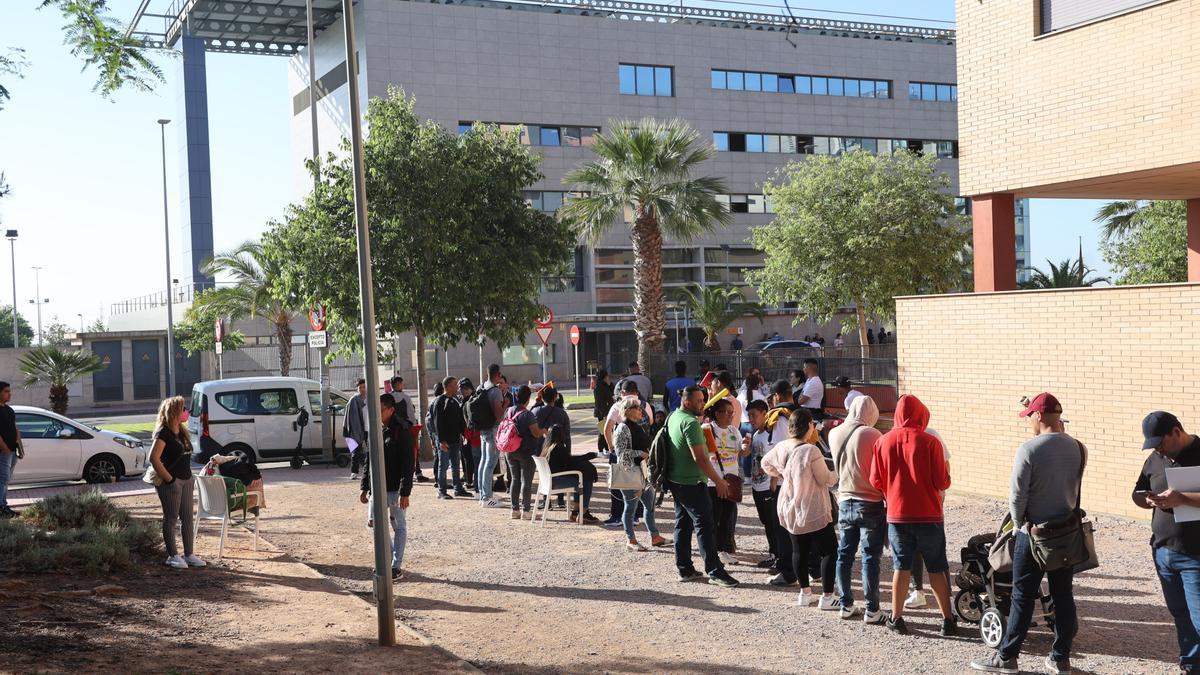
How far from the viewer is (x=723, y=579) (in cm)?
1025

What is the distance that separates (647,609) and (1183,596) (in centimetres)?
426

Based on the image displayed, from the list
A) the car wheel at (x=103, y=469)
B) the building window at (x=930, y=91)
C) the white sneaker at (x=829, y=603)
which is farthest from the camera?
the building window at (x=930, y=91)

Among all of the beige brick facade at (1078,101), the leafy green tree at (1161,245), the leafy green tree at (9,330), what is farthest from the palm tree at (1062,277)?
the leafy green tree at (9,330)

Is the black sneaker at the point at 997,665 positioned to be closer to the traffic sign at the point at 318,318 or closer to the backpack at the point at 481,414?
the backpack at the point at 481,414

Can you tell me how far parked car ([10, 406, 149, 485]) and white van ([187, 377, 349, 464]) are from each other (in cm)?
132

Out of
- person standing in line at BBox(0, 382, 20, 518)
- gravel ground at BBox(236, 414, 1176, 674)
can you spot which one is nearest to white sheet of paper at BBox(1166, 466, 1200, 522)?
gravel ground at BBox(236, 414, 1176, 674)

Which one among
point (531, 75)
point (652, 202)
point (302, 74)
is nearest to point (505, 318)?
point (652, 202)

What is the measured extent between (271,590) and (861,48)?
55.7 meters

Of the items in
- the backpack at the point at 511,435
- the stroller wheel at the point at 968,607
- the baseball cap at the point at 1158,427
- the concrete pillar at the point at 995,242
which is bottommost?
the stroller wheel at the point at 968,607

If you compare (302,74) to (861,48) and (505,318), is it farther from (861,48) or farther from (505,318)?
(505,318)

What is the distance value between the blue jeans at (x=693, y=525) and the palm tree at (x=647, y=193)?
2059 cm

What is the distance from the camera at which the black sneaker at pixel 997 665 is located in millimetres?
7191

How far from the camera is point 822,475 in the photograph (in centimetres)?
912

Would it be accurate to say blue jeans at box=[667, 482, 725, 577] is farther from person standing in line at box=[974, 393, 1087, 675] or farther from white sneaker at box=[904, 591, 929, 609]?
person standing in line at box=[974, 393, 1087, 675]
